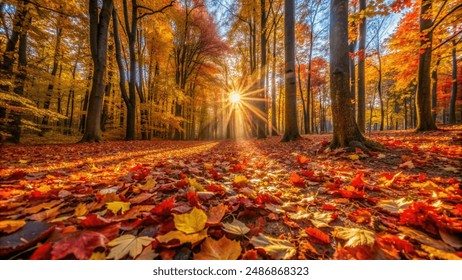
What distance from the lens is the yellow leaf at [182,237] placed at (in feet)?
2.83

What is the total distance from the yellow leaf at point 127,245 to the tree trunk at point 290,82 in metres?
6.30

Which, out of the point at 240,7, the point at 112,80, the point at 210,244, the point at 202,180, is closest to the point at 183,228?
the point at 210,244

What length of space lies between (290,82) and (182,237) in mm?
6496

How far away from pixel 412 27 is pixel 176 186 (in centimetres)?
1113

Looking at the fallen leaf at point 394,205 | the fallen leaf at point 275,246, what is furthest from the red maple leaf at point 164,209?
the fallen leaf at point 394,205

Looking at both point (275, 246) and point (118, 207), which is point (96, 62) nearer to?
point (118, 207)

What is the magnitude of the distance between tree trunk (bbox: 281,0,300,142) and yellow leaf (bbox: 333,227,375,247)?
5.83m

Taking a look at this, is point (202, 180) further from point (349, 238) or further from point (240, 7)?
point (240, 7)

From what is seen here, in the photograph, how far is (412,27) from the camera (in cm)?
782

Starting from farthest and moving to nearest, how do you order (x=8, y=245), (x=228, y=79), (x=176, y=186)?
(x=228, y=79), (x=176, y=186), (x=8, y=245)

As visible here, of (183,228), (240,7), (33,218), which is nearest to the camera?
(183,228)

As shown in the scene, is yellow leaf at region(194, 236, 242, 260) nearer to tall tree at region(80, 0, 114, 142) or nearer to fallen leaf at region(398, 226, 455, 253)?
fallen leaf at region(398, 226, 455, 253)

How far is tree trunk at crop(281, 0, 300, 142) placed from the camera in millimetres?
6543

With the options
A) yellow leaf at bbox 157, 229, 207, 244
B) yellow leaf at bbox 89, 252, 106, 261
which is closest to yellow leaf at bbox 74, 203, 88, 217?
yellow leaf at bbox 89, 252, 106, 261
